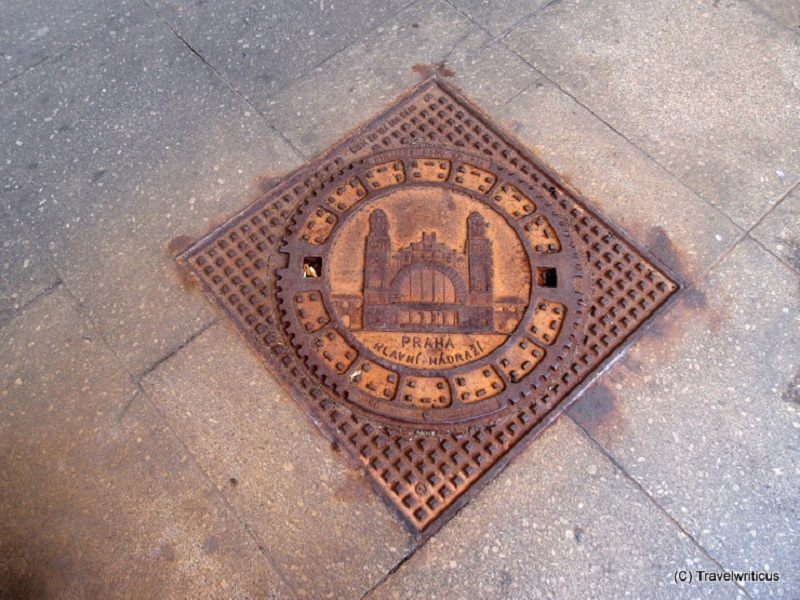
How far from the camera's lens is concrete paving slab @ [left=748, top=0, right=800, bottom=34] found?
11.9 feet

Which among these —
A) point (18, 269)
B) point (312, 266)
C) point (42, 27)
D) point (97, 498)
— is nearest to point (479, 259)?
point (312, 266)

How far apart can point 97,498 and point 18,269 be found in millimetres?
1254

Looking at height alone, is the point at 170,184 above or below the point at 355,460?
above

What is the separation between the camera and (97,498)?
2.31 m

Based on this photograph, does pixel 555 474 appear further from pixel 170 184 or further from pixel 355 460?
pixel 170 184

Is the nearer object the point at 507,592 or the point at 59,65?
the point at 507,592

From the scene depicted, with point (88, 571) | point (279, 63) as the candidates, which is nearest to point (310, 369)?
point (88, 571)

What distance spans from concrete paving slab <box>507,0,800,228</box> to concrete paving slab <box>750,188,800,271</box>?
0.06 meters

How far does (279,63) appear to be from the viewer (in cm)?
335

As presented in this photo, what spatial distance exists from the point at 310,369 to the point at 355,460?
0.45 metres

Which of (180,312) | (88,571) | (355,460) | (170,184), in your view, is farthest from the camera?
(170,184)

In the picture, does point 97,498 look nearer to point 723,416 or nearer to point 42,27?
point 723,416

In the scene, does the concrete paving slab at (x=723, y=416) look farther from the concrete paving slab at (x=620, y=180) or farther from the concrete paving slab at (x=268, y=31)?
the concrete paving slab at (x=268, y=31)

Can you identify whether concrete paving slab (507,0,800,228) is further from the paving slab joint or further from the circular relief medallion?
the paving slab joint
